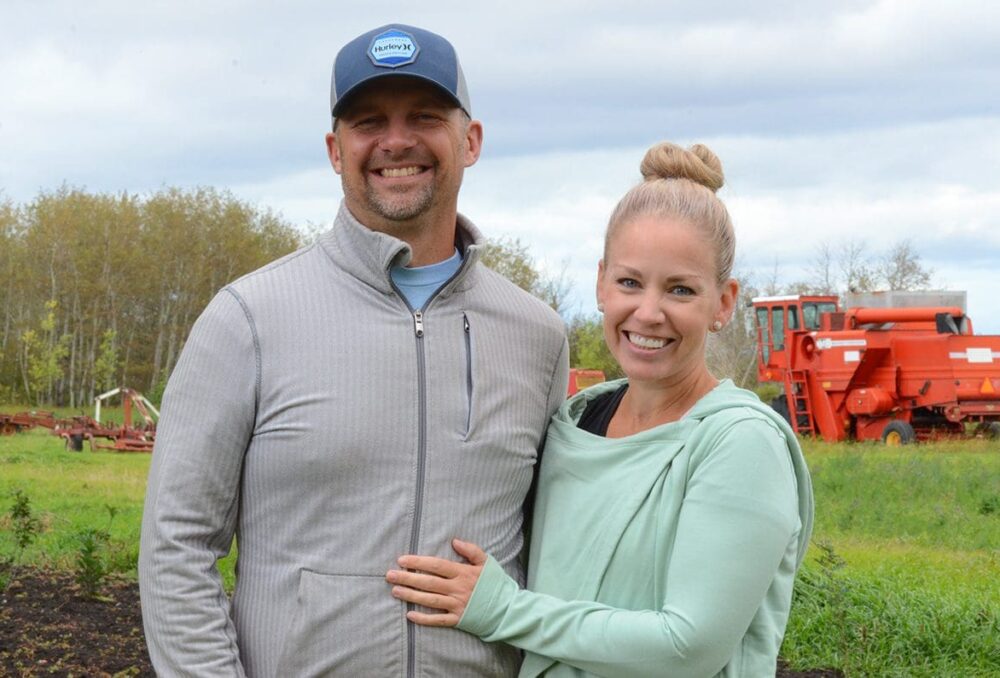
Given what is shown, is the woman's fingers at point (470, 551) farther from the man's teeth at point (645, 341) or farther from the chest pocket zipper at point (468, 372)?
the man's teeth at point (645, 341)

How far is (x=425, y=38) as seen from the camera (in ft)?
9.84

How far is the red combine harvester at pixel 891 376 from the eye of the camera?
72.3 ft

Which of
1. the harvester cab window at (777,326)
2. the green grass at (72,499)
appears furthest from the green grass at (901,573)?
the harvester cab window at (777,326)

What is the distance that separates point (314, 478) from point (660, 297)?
0.87m

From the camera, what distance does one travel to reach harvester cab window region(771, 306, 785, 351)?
85.0 feet

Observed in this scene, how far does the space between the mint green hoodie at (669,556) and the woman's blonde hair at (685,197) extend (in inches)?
13.5

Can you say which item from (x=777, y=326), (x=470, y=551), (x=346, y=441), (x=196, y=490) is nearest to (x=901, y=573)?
(x=470, y=551)

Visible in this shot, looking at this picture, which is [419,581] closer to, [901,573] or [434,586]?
[434,586]

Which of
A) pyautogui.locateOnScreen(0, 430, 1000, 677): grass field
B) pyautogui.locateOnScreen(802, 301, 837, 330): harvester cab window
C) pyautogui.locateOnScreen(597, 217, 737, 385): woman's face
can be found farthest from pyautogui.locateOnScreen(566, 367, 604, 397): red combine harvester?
pyautogui.locateOnScreen(597, 217, 737, 385): woman's face

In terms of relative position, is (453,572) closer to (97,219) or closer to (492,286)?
(492,286)

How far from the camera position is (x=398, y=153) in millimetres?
2992

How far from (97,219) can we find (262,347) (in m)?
54.0

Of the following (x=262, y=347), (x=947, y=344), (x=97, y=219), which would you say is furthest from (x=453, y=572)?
(x=97, y=219)

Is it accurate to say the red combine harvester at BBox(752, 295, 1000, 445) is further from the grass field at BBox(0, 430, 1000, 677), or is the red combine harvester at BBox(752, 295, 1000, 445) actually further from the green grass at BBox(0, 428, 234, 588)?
the green grass at BBox(0, 428, 234, 588)
